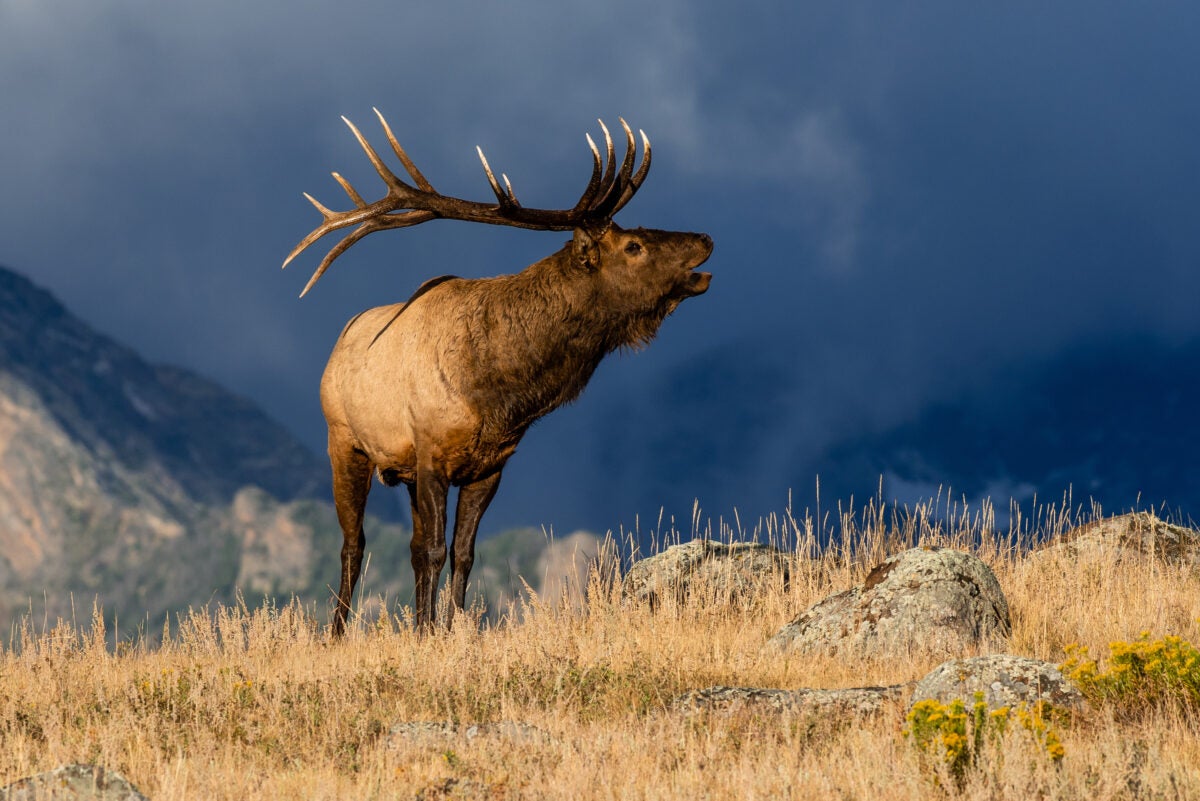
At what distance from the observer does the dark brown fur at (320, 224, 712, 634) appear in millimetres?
9664

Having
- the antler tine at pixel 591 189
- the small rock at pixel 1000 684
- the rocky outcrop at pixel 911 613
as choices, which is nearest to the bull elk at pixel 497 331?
the antler tine at pixel 591 189

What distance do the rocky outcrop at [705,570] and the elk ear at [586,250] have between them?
3.02 m

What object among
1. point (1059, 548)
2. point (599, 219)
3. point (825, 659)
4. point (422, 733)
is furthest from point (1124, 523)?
point (422, 733)

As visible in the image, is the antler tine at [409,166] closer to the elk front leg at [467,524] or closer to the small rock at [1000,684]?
the elk front leg at [467,524]

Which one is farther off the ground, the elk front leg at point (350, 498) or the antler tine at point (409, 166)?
the antler tine at point (409, 166)

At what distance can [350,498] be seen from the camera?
1140 cm

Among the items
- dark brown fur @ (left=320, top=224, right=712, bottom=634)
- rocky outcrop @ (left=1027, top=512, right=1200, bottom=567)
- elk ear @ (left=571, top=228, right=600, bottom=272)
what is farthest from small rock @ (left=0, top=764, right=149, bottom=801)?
rocky outcrop @ (left=1027, top=512, right=1200, bottom=567)

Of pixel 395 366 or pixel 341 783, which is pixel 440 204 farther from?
pixel 341 783

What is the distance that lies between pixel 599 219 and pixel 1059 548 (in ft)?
18.9

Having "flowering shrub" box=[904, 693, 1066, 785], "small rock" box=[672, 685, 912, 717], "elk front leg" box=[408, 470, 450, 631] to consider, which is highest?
"elk front leg" box=[408, 470, 450, 631]

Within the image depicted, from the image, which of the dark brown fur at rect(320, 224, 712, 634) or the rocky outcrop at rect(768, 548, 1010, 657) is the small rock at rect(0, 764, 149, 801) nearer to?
the dark brown fur at rect(320, 224, 712, 634)

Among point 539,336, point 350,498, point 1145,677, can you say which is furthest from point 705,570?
point 1145,677

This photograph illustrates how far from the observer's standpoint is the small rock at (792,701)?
6.54 metres

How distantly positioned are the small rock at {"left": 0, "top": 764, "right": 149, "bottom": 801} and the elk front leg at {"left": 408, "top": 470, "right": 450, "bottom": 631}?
428 cm
